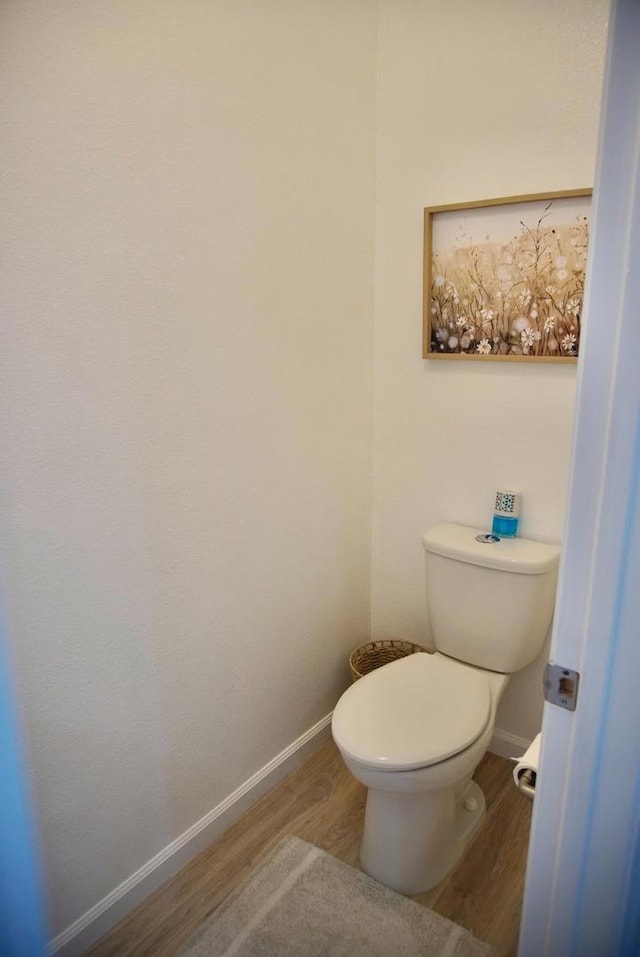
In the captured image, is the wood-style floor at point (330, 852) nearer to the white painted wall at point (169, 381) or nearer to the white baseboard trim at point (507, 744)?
the white baseboard trim at point (507, 744)

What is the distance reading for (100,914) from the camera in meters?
1.45

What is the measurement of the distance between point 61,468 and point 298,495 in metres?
0.78

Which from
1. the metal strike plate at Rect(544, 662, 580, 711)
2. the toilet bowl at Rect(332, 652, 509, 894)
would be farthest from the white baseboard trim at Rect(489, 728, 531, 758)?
the metal strike plate at Rect(544, 662, 580, 711)

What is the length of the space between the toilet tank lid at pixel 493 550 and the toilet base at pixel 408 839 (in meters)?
0.62

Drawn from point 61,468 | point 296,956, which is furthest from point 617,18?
point 296,956

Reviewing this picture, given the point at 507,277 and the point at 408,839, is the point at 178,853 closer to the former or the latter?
the point at 408,839

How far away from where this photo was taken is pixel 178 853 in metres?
1.64

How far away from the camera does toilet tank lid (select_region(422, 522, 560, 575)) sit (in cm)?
172

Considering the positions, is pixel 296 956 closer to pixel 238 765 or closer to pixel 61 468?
pixel 238 765

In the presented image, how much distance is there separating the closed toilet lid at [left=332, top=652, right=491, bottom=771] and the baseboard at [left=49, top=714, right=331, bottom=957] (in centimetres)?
48

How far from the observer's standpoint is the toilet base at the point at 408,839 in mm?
1568

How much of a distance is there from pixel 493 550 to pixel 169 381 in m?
1.03

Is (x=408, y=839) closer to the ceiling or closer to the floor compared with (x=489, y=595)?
closer to the floor

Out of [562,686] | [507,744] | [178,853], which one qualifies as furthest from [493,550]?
[178,853]
